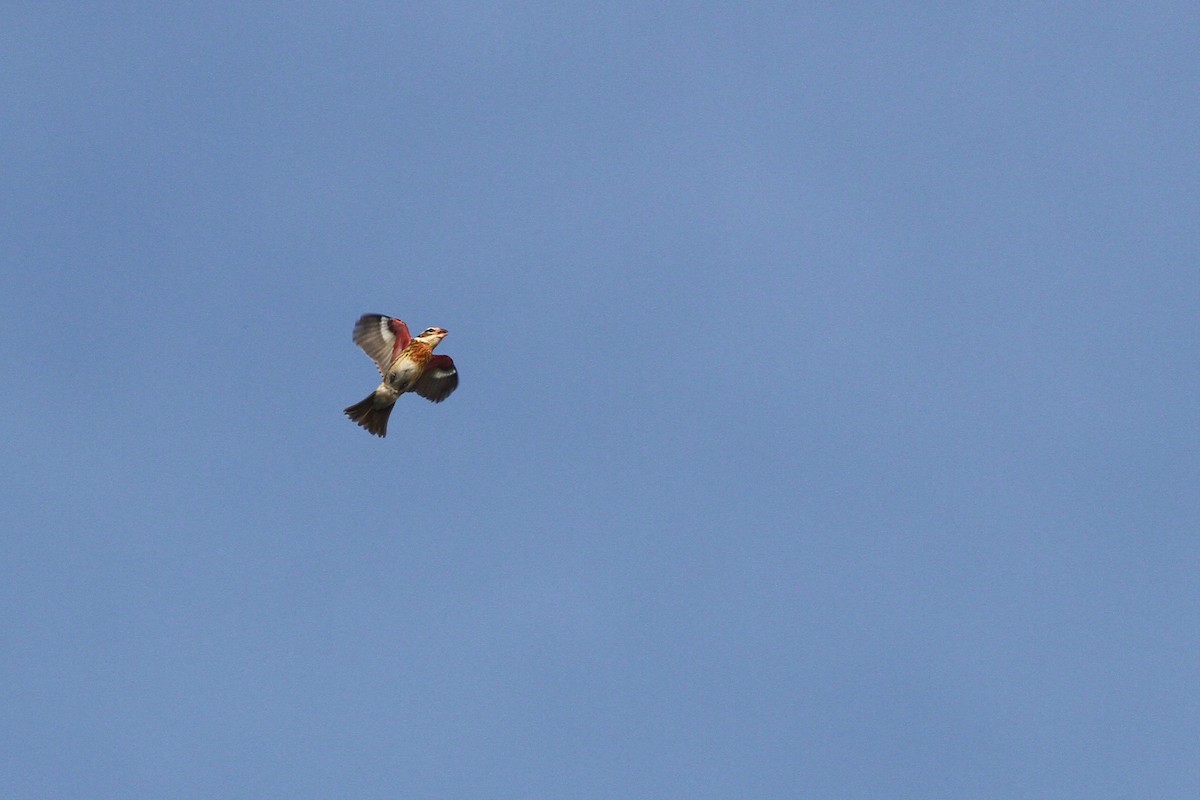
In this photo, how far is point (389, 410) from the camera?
49.4m

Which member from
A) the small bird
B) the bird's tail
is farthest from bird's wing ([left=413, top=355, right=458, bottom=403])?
the bird's tail

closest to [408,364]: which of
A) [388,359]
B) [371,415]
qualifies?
[388,359]

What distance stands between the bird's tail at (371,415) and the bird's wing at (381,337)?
0.98m

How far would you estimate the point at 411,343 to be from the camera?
48812mm

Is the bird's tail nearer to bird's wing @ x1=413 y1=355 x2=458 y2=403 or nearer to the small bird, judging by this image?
the small bird

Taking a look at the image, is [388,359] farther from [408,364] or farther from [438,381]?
[438,381]

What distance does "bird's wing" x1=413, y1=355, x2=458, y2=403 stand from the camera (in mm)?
49438

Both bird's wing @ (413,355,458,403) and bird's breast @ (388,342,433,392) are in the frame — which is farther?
bird's wing @ (413,355,458,403)

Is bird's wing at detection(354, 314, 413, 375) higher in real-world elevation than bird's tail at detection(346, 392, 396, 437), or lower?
higher

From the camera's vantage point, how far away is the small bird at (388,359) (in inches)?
1918

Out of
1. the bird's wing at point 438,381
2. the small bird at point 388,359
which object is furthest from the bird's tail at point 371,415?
the bird's wing at point 438,381

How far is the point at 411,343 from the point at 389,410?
2.08 meters

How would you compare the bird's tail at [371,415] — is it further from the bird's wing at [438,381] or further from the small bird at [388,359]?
the bird's wing at [438,381]

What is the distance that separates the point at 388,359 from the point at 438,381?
64.8 inches
